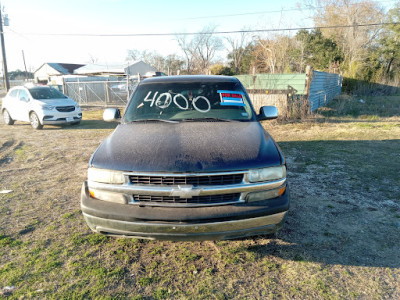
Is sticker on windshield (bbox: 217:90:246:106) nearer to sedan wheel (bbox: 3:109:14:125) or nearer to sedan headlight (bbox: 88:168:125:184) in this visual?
sedan headlight (bbox: 88:168:125:184)

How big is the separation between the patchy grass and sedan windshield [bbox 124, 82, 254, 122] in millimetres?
1570

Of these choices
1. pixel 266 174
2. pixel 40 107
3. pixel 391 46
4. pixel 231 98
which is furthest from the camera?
pixel 391 46

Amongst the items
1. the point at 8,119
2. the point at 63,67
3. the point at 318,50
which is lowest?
the point at 8,119

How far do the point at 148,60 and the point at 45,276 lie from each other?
63115mm

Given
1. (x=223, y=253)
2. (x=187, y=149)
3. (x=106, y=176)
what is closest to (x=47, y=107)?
(x=106, y=176)

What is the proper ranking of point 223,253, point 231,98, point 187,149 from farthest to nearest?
point 231,98 → point 223,253 → point 187,149

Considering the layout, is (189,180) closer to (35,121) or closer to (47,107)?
(47,107)

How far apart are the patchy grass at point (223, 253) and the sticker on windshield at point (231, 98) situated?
170 cm

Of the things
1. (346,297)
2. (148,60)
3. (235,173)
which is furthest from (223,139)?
(148,60)

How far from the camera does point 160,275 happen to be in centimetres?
264

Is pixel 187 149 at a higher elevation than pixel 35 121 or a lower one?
higher

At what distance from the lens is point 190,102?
12.7 ft

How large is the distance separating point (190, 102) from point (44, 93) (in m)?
9.76

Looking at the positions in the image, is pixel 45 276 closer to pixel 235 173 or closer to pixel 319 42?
pixel 235 173
